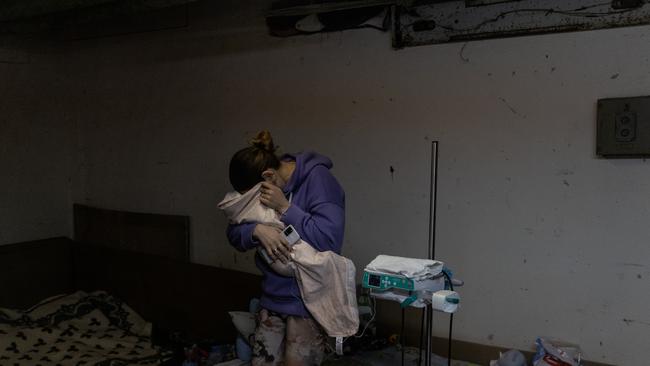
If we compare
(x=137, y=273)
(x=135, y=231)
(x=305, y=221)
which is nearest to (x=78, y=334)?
(x=137, y=273)

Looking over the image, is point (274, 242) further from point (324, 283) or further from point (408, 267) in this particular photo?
point (408, 267)

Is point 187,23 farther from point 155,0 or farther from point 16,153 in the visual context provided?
point 16,153

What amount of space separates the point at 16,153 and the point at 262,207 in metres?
2.35

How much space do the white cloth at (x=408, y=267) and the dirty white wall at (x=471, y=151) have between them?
65 cm

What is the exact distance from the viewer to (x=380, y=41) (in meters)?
2.42

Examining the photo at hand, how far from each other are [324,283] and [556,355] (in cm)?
88

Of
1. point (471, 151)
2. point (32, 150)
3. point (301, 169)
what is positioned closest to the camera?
point (301, 169)

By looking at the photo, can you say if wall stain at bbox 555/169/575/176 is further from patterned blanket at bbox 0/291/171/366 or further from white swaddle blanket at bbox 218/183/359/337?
patterned blanket at bbox 0/291/171/366

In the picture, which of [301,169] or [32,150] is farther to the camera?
[32,150]

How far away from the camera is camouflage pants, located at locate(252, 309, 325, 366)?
1.94 meters

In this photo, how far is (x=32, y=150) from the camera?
3.58m

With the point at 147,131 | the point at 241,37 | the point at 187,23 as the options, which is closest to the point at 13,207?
the point at 147,131

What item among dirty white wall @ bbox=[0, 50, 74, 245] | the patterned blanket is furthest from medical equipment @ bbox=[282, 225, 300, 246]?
dirty white wall @ bbox=[0, 50, 74, 245]

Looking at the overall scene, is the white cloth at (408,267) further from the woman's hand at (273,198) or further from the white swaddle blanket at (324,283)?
the woman's hand at (273,198)
